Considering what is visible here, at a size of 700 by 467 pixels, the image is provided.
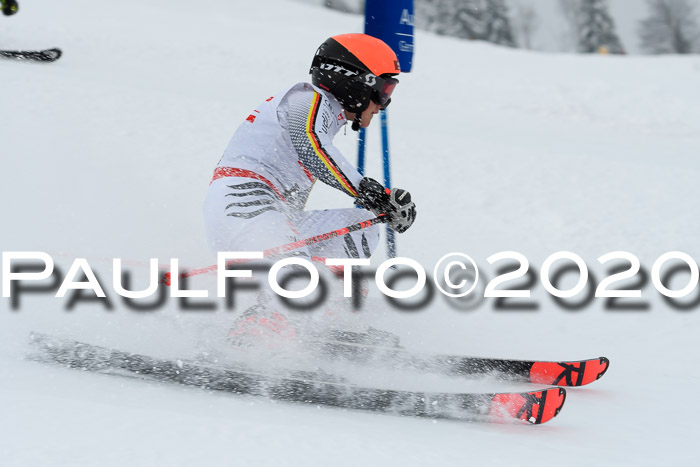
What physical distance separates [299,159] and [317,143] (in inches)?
7.1

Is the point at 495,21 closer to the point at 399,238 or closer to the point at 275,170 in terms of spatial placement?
the point at 399,238

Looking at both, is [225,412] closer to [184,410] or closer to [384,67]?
[184,410]

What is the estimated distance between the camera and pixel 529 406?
266cm

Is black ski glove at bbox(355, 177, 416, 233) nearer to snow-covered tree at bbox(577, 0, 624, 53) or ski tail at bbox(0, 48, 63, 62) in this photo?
ski tail at bbox(0, 48, 63, 62)

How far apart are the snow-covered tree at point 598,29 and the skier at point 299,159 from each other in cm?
4109

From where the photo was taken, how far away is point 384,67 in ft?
11.4

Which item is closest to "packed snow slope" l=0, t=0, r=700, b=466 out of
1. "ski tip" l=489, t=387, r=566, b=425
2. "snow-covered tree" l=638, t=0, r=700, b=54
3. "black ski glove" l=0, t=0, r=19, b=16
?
"ski tip" l=489, t=387, r=566, b=425

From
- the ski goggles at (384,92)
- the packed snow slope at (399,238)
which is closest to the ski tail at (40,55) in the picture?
the packed snow slope at (399,238)

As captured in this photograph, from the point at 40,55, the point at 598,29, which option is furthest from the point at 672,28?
the point at 40,55

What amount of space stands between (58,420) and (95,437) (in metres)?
0.18

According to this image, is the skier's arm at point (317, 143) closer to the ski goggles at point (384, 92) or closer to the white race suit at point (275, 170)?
the white race suit at point (275, 170)

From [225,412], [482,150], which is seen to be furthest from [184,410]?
[482,150]

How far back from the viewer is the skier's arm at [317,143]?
318 centimetres

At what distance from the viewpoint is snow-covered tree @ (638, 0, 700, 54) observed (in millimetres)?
46031
